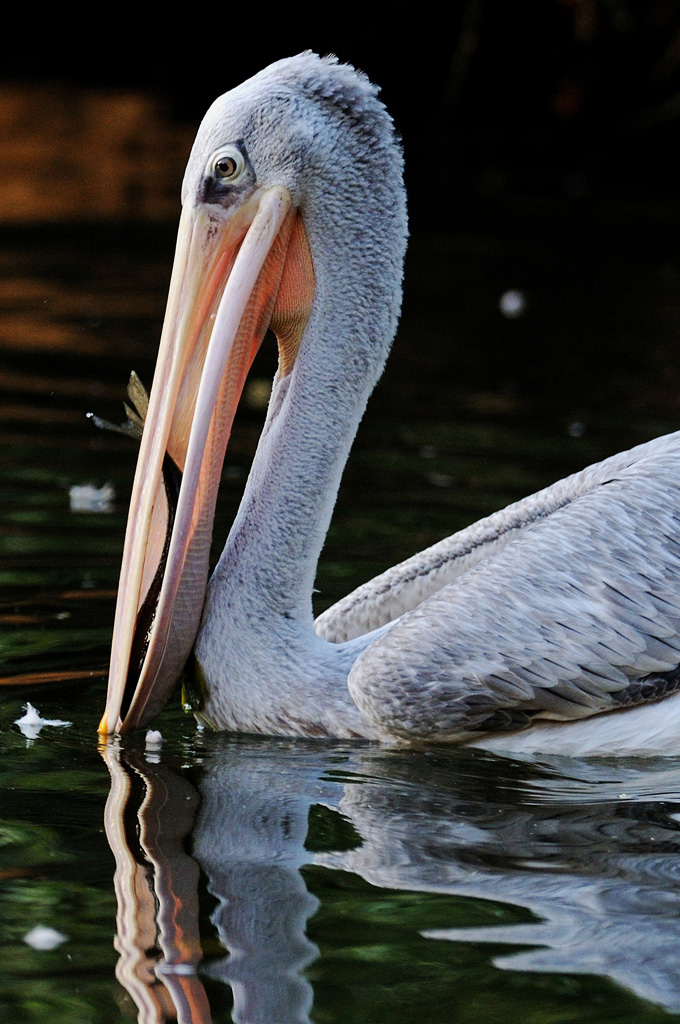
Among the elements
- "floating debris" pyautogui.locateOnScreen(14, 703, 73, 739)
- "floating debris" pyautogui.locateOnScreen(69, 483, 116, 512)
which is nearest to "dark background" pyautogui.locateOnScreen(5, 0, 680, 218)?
"floating debris" pyautogui.locateOnScreen(69, 483, 116, 512)

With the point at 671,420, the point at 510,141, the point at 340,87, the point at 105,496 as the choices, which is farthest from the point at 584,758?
the point at 510,141

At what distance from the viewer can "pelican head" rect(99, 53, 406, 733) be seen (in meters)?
3.78

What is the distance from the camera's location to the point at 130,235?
13.4 meters

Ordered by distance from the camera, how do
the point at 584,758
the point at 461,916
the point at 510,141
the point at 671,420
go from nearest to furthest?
the point at 461,916 → the point at 584,758 → the point at 671,420 → the point at 510,141

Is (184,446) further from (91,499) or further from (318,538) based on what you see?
(91,499)

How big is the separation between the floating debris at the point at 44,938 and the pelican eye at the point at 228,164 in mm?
1790

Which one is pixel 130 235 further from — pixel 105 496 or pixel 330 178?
pixel 330 178

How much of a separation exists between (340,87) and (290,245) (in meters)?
0.38

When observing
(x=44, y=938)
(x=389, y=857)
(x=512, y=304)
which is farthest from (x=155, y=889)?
(x=512, y=304)

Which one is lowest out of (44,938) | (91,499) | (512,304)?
(44,938)

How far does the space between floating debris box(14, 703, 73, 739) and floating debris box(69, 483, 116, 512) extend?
2039 mm

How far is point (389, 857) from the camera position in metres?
3.16

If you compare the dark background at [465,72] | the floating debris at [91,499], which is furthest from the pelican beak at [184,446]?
the dark background at [465,72]

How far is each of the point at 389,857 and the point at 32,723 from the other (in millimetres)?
1120
